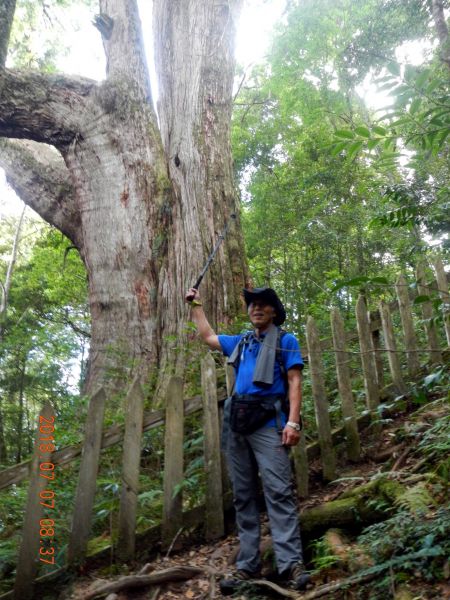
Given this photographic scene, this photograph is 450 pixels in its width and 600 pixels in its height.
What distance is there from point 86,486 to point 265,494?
49.7 inches

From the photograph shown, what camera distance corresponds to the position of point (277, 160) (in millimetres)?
13352

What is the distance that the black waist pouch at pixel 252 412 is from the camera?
359cm

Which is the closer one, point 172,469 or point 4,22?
point 172,469

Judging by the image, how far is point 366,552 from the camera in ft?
9.42

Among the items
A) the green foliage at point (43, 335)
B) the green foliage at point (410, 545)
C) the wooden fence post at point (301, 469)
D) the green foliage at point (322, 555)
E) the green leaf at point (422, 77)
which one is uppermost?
the green foliage at point (43, 335)

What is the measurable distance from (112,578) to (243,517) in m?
0.97

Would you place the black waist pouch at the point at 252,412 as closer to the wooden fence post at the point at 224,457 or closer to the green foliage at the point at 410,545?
the wooden fence post at the point at 224,457

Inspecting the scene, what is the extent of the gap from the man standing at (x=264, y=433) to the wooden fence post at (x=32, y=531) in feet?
4.27

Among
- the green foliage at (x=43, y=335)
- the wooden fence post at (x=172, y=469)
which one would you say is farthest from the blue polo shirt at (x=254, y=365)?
the green foliage at (x=43, y=335)

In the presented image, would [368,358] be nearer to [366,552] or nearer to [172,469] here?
[172,469]

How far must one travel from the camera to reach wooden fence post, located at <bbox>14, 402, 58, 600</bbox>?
347 cm

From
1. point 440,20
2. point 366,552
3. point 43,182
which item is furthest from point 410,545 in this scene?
point 440,20

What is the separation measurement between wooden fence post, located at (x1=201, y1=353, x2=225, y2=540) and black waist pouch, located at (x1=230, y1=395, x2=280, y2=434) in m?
0.49

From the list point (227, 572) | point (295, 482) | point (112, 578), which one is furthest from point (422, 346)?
point (112, 578)
